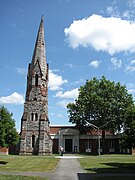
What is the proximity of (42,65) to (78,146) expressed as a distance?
19.7 m

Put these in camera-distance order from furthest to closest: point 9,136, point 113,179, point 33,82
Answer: point 33,82 → point 9,136 → point 113,179

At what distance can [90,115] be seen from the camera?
49031 millimetres

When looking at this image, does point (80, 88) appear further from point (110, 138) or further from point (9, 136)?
point (9, 136)

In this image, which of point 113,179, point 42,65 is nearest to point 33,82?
point 42,65

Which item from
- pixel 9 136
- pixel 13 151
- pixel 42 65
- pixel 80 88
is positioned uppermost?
pixel 42 65

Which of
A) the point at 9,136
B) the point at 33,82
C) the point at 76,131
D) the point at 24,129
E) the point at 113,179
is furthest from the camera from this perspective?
the point at 76,131

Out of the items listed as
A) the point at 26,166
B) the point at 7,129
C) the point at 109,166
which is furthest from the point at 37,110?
the point at 109,166

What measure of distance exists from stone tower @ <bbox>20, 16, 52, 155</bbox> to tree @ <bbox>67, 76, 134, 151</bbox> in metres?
6.70

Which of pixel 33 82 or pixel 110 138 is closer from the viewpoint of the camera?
Answer: pixel 33 82

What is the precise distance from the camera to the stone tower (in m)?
44.4

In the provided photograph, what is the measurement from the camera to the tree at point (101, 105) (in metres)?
47.2

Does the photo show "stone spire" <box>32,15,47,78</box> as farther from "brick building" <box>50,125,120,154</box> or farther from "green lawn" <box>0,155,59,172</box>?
"green lawn" <box>0,155,59,172</box>

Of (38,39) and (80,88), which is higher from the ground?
(38,39)

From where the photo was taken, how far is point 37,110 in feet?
152
